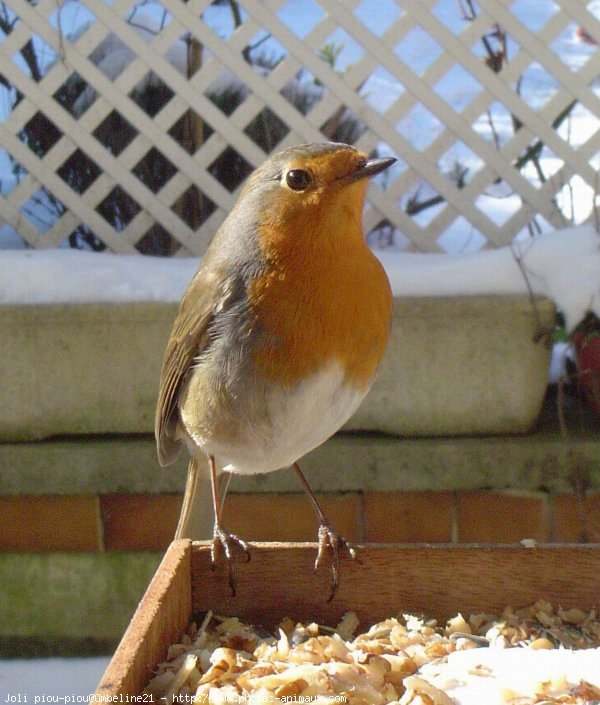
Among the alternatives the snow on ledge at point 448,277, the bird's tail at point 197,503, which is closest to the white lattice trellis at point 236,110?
the snow on ledge at point 448,277

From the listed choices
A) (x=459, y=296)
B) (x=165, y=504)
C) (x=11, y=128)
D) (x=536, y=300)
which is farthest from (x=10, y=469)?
(x=536, y=300)

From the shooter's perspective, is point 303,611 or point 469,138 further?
point 469,138

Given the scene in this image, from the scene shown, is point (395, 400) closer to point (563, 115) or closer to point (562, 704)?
point (563, 115)

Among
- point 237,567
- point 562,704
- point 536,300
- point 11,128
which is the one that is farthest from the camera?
point 11,128

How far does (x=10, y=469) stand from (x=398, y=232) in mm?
1546

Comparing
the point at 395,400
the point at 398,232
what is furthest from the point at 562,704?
the point at 398,232

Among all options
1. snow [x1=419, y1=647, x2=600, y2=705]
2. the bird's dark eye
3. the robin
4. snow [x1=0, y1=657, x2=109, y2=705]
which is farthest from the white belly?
snow [x1=0, y1=657, x2=109, y2=705]

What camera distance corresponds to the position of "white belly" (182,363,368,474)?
1.83m

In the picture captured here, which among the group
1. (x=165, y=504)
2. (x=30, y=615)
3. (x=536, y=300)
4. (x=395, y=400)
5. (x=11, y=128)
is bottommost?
(x=30, y=615)

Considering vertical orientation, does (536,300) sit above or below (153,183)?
below

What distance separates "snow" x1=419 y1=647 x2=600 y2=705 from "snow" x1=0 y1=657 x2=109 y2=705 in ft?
5.66

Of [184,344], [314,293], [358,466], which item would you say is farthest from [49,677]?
[314,293]

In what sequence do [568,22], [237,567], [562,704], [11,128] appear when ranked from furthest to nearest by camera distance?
[11,128]
[568,22]
[237,567]
[562,704]

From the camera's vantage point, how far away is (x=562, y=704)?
4.45 feet
